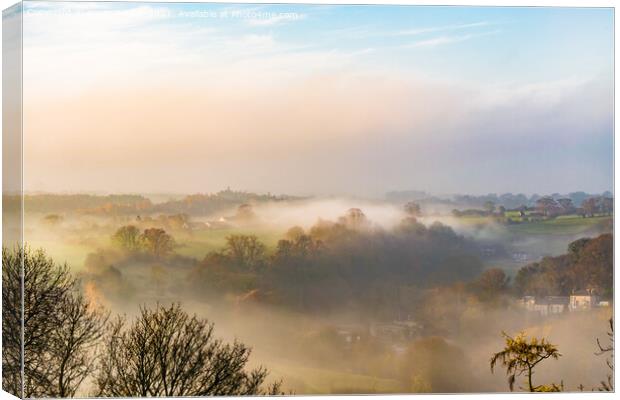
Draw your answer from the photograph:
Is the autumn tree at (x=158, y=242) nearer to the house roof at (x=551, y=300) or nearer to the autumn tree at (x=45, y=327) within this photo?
the autumn tree at (x=45, y=327)

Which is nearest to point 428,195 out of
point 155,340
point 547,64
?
point 547,64

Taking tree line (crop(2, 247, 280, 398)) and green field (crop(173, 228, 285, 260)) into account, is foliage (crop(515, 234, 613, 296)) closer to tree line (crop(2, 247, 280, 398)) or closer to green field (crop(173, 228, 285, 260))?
green field (crop(173, 228, 285, 260))

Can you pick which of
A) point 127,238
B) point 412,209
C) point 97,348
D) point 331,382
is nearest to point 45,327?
point 97,348

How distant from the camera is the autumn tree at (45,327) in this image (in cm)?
1265

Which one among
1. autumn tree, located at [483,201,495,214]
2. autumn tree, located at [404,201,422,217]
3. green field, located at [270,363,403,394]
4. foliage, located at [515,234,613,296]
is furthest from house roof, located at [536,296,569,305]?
green field, located at [270,363,403,394]

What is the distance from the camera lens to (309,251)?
13.3 metres

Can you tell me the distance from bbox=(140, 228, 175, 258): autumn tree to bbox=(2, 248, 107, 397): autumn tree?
72cm

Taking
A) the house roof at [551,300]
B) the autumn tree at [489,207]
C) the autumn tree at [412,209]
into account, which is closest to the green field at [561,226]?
the autumn tree at [489,207]

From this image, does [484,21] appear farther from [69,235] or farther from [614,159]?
[69,235]

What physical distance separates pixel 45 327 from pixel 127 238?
3.52 feet

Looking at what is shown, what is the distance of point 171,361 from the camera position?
13211mm

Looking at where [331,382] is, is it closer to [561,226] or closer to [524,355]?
[524,355]

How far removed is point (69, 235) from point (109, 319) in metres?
0.83

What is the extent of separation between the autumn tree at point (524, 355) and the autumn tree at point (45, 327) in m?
3.68
